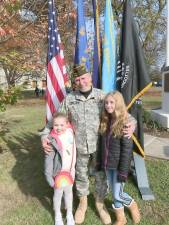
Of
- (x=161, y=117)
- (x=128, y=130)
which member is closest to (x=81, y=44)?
(x=128, y=130)

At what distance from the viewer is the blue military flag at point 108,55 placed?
5.46 metres

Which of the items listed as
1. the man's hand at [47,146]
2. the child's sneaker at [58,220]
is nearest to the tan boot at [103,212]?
the child's sneaker at [58,220]

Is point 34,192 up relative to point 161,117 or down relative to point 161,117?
down

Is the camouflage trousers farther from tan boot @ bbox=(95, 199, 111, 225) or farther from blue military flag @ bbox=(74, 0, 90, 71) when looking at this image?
blue military flag @ bbox=(74, 0, 90, 71)

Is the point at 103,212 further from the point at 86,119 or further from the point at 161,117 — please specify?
the point at 161,117

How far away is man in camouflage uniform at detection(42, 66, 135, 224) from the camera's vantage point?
4.44 metres

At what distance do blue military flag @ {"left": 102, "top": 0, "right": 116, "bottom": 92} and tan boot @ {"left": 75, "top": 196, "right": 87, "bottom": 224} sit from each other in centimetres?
164

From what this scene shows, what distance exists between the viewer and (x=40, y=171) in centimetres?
613

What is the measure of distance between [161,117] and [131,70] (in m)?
3.81

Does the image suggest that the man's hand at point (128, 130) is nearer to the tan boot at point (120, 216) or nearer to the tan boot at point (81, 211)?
the tan boot at point (120, 216)

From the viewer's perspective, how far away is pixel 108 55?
Answer: 18.3 ft

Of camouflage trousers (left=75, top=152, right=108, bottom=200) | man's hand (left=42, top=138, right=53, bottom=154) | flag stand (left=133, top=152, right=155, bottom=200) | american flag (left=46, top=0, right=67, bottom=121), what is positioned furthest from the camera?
american flag (left=46, top=0, right=67, bottom=121)

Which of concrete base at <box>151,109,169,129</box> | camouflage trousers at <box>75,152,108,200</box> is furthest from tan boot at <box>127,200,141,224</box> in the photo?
concrete base at <box>151,109,169,129</box>

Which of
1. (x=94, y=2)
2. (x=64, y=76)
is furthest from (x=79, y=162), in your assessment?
(x=94, y=2)
